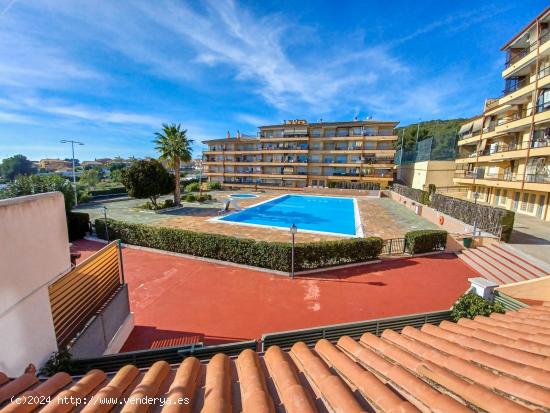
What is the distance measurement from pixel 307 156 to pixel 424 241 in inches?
1622

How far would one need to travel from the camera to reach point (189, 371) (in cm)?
358

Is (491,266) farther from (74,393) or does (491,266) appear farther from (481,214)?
(74,393)

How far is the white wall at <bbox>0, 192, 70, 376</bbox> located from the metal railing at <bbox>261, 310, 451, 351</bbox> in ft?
14.6

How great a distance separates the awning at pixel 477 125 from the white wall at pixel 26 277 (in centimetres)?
4474

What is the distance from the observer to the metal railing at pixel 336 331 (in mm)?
5613

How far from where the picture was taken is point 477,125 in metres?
34.5

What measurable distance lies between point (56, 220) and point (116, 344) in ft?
13.7

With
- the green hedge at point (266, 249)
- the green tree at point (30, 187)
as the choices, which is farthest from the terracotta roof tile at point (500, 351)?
the green tree at point (30, 187)

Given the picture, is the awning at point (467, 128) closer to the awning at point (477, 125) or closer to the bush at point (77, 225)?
the awning at point (477, 125)

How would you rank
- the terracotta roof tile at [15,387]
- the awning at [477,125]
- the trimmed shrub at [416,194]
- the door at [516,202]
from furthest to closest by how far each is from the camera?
the awning at [477,125]
the trimmed shrub at [416,194]
the door at [516,202]
the terracotta roof tile at [15,387]

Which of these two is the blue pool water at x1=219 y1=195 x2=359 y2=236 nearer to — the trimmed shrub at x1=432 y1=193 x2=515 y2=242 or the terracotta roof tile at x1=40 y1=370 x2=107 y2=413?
the trimmed shrub at x1=432 y1=193 x2=515 y2=242

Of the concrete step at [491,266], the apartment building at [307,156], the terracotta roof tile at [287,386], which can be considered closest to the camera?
the terracotta roof tile at [287,386]

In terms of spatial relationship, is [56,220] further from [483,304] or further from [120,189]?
[120,189]

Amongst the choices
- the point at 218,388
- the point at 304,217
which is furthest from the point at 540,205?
the point at 218,388
